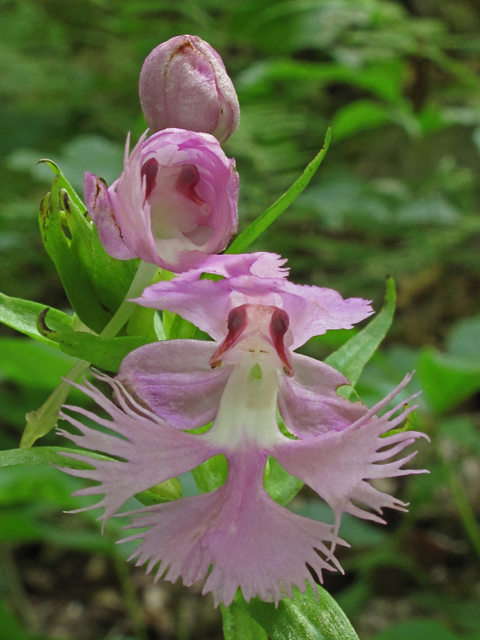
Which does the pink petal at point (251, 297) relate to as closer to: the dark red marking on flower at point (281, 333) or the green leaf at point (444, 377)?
the dark red marking on flower at point (281, 333)

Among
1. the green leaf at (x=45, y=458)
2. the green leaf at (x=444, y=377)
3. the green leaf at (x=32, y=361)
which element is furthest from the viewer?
the green leaf at (x=444, y=377)

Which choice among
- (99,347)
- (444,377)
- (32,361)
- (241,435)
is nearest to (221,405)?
(241,435)

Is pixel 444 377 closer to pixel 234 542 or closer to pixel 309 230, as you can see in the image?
pixel 234 542

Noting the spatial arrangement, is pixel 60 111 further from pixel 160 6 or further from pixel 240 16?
pixel 240 16

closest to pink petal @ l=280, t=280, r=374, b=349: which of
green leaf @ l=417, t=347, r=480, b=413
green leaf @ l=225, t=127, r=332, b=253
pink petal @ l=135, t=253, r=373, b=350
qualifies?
pink petal @ l=135, t=253, r=373, b=350

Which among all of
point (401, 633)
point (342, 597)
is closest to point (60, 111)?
point (342, 597)

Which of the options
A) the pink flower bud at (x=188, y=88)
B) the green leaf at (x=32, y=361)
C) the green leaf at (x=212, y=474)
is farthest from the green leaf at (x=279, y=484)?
the green leaf at (x=32, y=361)
